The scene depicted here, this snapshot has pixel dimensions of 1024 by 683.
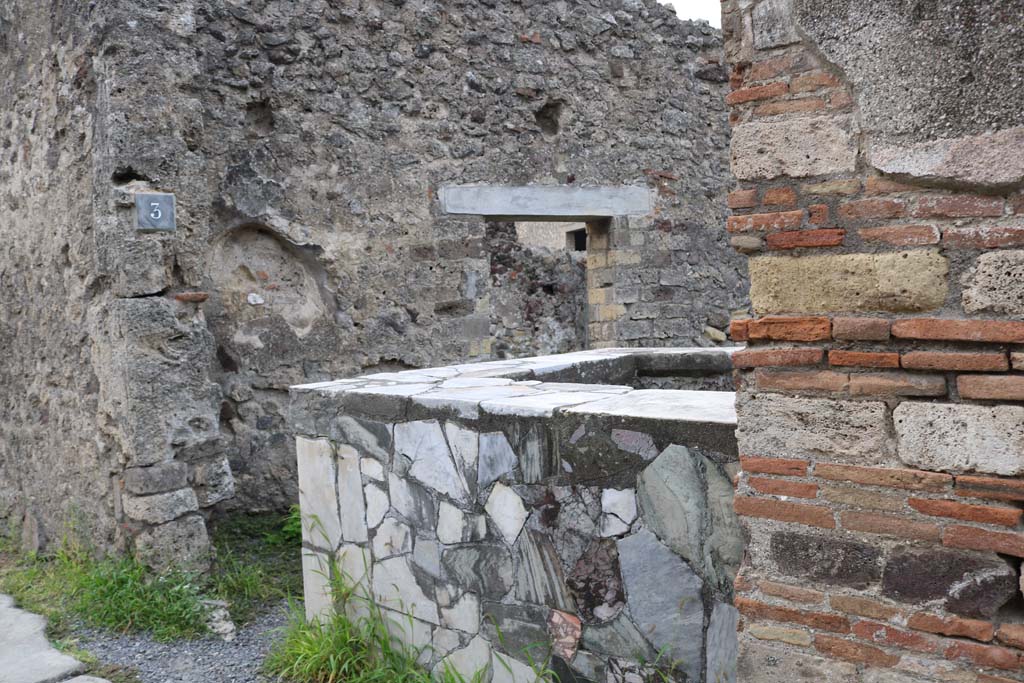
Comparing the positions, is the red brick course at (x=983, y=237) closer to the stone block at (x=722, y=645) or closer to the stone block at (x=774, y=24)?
the stone block at (x=774, y=24)

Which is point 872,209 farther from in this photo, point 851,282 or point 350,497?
point 350,497

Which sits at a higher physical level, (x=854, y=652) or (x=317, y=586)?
(x=854, y=652)

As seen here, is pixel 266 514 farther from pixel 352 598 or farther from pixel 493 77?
pixel 493 77

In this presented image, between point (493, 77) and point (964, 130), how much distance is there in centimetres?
441

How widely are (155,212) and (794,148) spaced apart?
10.9ft

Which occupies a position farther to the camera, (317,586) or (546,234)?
(546,234)

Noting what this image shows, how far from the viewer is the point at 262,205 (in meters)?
4.93

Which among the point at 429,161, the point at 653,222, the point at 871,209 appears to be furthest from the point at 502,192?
the point at 871,209

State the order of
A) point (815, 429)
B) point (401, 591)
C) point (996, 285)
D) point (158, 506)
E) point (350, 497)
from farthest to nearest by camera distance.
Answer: point (158, 506), point (350, 497), point (401, 591), point (815, 429), point (996, 285)

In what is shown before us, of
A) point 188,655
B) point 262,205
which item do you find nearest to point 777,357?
point 188,655

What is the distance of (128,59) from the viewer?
4.25 metres

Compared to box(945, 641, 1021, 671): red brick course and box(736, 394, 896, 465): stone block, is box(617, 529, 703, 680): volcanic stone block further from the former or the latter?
box(945, 641, 1021, 671): red brick course

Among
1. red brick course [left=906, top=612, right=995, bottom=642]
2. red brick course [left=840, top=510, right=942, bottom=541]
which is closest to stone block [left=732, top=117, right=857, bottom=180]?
red brick course [left=840, top=510, right=942, bottom=541]

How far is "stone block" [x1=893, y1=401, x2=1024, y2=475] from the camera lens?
1728 millimetres
